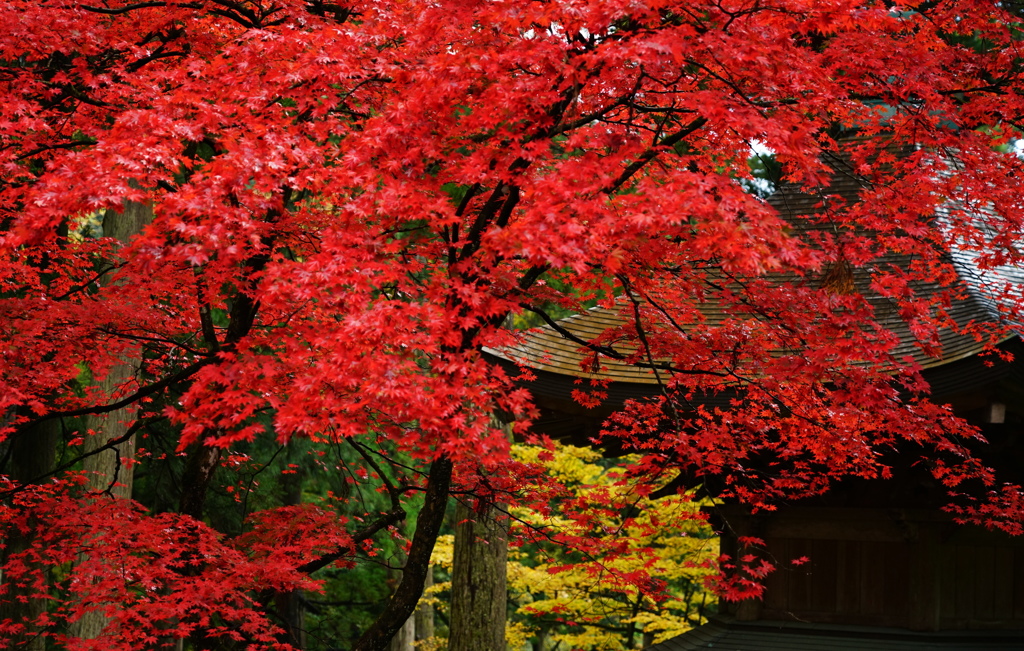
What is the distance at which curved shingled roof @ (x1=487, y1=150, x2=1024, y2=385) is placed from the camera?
6.83 meters

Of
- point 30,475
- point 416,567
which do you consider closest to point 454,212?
point 416,567

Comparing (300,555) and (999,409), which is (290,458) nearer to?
(300,555)

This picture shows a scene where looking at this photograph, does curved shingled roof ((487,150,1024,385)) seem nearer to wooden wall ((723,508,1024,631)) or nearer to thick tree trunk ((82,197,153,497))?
wooden wall ((723,508,1024,631))

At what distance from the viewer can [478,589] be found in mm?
9016

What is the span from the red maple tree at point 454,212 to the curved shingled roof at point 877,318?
655 millimetres

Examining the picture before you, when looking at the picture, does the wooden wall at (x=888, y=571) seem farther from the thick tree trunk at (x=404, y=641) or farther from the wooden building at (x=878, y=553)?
the thick tree trunk at (x=404, y=641)

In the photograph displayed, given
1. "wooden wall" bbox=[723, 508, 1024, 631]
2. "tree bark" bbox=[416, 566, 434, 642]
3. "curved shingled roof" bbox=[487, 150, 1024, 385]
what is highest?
"curved shingled roof" bbox=[487, 150, 1024, 385]

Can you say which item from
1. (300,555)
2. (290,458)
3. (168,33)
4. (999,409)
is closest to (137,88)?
(168,33)

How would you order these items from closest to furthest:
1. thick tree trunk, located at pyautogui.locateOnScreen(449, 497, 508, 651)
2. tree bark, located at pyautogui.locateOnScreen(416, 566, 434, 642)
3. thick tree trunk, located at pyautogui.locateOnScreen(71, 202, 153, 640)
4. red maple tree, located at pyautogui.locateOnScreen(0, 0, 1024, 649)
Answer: red maple tree, located at pyautogui.locateOnScreen(0, 0, 1024, 649), thick tree trunk, located at pyautogui.locateOnScreen(449, 497, 508, 651), thick tree trunk, located at pyautogui.locateOnScreen(71, 202, 153, 640), tree bark, located at pyautogui.locateOnScreen(416, 566, 434, 642)

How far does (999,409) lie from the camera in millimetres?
6203

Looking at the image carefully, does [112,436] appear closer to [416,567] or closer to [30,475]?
[30,475]

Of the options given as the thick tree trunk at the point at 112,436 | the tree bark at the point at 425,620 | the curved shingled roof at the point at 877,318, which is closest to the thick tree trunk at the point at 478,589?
the curved shingled roof at the point at 877,318

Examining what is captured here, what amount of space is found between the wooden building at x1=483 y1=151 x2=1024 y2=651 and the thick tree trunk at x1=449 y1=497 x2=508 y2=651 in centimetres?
184

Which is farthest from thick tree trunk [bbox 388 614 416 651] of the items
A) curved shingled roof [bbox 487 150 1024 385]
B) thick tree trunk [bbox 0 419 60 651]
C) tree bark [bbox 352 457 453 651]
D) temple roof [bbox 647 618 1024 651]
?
tree bark [bbox 352 457 453 651]
